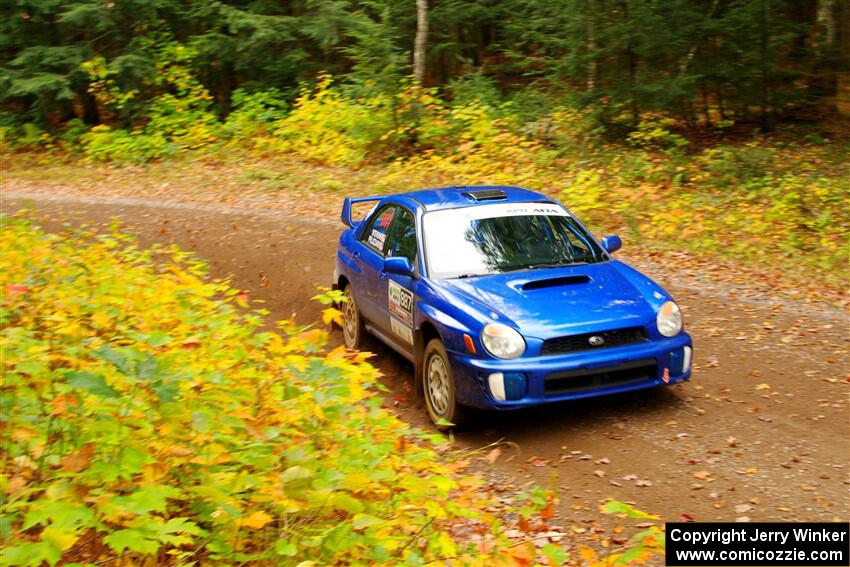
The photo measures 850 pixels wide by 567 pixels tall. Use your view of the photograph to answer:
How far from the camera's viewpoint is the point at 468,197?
804 cm

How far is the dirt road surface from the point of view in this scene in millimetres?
5457

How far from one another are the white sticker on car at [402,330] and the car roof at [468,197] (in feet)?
3.55

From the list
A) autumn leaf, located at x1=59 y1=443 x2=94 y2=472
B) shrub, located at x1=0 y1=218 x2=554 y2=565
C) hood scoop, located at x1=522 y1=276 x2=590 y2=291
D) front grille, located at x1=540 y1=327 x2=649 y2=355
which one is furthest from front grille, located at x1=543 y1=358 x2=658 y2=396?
autumn leaf, located at x1=59 y1=443 x2=94 y2=472

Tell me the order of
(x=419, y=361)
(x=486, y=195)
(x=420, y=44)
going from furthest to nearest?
1. (x=420, y=44)
2. (x=486, y=195)
3. (x=419, y=361)

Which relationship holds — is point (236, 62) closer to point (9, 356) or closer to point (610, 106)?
point (610, 106)

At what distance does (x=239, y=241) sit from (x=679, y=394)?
856 centimetres

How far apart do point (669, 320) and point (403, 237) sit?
102 inches

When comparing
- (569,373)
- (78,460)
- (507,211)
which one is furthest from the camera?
(507,211)

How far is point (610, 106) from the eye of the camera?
16.5 metres

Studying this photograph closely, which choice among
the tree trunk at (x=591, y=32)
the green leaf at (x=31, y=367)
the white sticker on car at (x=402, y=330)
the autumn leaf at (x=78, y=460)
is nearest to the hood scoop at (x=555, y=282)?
the white sticker on car at (x=402, y=330)

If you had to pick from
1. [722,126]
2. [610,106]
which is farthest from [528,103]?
[722,126]

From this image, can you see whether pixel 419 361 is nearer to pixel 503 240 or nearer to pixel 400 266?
pixel 400 266

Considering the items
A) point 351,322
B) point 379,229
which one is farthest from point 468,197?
point 351,322

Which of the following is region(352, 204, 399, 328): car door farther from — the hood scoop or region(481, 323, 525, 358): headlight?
region(481, 323, 525, 358): headlight
